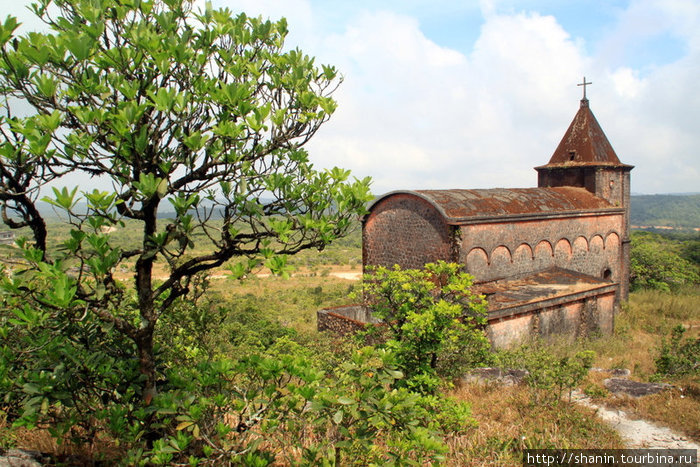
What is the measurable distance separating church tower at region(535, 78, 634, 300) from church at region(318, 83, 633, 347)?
0.26ft

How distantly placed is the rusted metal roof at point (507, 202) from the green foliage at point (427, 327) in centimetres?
574

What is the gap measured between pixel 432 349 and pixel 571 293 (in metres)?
9.04

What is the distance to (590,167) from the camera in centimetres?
1991

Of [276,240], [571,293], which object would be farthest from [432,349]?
[571,293]

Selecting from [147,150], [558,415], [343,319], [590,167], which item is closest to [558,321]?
[343,319]

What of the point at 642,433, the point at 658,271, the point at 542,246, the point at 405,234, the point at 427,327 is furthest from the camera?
the point at 658,271

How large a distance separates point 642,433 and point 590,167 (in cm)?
1519

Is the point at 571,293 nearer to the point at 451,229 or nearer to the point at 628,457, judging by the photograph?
the point at 451,229

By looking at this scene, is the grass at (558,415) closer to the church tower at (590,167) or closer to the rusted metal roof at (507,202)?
the rusted metal roof at (507,202)

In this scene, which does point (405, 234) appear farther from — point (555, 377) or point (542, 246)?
point (555, 377)

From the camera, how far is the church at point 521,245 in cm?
1394

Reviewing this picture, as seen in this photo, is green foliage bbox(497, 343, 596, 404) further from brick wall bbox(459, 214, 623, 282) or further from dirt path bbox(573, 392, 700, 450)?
brick wall bbox(459, 214, 623, 282)

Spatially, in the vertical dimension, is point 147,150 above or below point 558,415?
above

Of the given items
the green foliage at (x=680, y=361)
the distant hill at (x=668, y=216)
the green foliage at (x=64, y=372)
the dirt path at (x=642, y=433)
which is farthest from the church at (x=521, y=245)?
the distant hill at (x=668, y=216)
